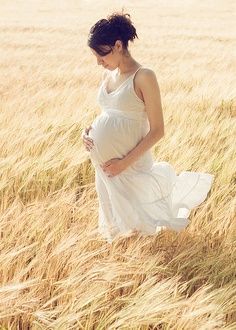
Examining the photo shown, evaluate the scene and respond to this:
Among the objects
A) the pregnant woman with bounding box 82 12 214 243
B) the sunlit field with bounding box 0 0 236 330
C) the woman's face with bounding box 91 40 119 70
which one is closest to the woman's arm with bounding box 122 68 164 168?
the pregnant woman with bounding box 82 12 214 243

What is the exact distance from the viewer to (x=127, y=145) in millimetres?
2168

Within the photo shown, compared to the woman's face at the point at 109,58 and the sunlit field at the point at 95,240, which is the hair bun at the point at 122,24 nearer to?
the woman's face at the point at 109,58

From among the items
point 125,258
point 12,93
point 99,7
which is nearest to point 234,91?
point 12,93

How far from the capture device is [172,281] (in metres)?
1.74

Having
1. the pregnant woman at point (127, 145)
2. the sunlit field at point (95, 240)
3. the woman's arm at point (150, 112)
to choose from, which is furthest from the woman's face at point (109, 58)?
the sunlit field at point (95, 240)

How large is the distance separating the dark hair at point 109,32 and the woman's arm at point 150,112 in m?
0.15

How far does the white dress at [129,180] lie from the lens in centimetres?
212

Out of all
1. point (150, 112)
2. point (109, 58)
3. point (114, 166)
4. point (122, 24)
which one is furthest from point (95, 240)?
point (122, 24)

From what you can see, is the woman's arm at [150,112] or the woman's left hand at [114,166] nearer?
the woman's arm at [150,112]

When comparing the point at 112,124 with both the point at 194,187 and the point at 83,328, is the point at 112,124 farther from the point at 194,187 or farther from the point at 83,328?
the point at 83,328

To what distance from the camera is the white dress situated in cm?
212

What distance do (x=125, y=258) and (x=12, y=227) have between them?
434 millimetres

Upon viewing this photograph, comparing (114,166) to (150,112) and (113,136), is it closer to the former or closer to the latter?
(113,136)

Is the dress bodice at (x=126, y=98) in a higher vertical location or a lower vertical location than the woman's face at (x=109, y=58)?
Result: lower
